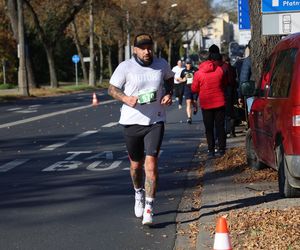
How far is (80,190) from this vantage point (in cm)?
957

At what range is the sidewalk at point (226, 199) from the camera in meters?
6.89

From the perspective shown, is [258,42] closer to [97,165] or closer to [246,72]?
[246,72]

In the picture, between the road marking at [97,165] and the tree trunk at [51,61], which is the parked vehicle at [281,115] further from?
the tree trunk at [51,61]

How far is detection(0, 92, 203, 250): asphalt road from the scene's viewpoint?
273 inches

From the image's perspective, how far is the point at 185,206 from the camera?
8.45 meters

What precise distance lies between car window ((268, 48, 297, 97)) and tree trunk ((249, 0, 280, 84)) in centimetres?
258

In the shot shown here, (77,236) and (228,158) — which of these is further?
(228,158)

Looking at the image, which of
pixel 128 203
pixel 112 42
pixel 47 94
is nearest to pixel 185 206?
pixel 128 203

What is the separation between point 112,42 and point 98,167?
5810 centimetres

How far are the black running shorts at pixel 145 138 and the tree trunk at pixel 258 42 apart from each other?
4670 mm

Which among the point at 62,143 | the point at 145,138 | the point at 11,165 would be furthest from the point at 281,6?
the point at 62,143

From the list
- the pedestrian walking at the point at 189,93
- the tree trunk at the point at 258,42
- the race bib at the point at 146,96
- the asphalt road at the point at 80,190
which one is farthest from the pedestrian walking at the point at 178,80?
the race bib at the point at 146,96

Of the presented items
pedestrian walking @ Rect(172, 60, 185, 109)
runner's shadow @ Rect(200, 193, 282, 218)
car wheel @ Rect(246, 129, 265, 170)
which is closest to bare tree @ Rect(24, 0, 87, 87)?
pedestrian walking @ Rect(172, 60, 185, 109)

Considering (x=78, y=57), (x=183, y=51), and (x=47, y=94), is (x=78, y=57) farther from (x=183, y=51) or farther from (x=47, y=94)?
(x=183, y=51)
